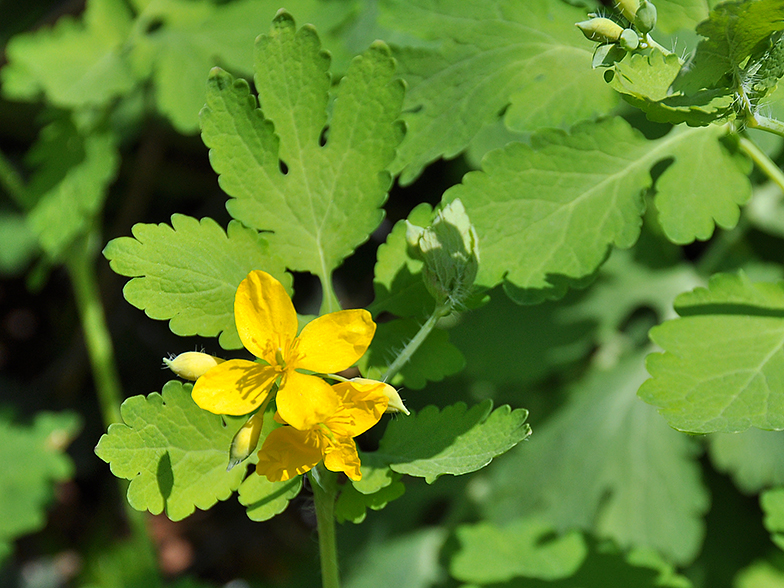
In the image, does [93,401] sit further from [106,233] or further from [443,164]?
[443,164]

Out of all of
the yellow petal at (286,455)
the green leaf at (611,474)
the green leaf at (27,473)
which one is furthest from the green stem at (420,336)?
the green leaf at (27,473)

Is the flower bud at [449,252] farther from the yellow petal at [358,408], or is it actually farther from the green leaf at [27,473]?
the green leaf at [27,473]

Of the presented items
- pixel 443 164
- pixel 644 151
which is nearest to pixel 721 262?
pixel 443 164

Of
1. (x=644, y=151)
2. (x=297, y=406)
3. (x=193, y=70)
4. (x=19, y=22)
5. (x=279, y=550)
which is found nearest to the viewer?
(x=297, y=406)

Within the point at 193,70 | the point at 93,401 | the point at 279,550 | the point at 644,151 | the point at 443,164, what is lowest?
the point at 279,550

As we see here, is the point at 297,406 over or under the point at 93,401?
over

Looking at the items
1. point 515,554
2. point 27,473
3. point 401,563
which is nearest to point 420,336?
point 515,554
